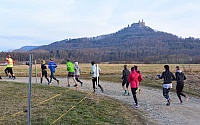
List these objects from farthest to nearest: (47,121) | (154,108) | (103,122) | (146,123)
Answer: (154,108) < (146,123) < (103,122) < (47,121)

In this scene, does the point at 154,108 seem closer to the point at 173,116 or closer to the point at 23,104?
the point at 173,116

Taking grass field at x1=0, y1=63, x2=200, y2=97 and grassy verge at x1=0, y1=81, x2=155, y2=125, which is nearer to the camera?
grassy verge at x1=0, y1=81, x2=155, y2=125

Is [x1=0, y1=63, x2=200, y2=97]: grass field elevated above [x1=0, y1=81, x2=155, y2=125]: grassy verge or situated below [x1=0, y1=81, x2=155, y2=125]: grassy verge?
below

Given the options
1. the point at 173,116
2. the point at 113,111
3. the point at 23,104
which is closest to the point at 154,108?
the point at 173,116

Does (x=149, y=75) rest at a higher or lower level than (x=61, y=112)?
lower

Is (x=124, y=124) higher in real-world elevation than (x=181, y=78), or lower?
lower

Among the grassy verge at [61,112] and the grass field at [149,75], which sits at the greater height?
the grassy verge at [61,112]

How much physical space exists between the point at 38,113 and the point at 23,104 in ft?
5.59

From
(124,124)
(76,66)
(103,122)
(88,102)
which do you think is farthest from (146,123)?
(76,66)

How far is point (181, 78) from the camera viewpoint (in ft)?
51.8

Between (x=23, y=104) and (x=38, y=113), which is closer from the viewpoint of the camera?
(x=38, y=113)

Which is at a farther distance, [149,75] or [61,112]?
[149,75]

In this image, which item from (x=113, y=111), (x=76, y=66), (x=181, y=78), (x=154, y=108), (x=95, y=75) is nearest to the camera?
(x=113, y=111)

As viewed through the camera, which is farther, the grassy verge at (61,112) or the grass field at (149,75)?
the grass field at (149,75)
